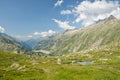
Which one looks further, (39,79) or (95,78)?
(39,79)

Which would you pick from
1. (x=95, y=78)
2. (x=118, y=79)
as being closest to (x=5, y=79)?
(x=95, y=78)

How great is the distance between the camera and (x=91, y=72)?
81.1 meters

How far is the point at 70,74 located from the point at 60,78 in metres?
6.80

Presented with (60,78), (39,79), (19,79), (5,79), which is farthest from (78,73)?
(5,79)

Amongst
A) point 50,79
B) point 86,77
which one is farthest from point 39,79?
point 86,77

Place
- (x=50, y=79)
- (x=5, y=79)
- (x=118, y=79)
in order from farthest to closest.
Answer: (x=5, y=79)
(x=50, y=79)
(x=118, y=79)

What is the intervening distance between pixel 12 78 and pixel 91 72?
102 feet

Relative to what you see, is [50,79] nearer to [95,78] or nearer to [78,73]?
[78,73]

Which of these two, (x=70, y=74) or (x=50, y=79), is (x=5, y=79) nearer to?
(x=50, y=79)

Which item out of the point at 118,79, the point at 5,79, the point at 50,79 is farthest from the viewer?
the point at 5,79

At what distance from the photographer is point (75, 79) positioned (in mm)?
74062

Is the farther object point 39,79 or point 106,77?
point 39,79

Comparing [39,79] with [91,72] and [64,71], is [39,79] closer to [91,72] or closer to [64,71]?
[64,71]

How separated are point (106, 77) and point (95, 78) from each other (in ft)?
11.9
